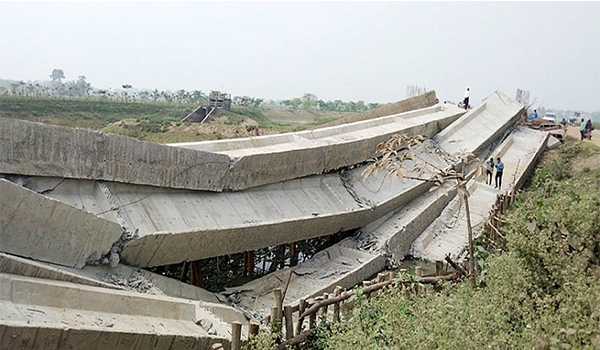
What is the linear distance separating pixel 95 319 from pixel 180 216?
9.23 feet

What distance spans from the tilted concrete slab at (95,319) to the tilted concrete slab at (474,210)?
20.2ft

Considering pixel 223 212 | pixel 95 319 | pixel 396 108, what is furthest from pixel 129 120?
pixel 95 319

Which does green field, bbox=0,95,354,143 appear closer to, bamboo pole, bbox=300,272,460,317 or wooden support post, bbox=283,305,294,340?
bamboo pole, bbox=300,272,460,317

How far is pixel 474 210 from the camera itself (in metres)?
13.0

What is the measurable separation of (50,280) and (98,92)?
38.0 m

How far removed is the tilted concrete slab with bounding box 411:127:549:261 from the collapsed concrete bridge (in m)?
0.08

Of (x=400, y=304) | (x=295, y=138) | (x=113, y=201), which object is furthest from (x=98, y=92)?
(x=400, y=304)

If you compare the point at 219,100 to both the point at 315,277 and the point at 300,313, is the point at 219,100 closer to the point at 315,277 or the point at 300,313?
the point at 315,277

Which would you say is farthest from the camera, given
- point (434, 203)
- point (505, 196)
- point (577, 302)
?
point (434, 203)

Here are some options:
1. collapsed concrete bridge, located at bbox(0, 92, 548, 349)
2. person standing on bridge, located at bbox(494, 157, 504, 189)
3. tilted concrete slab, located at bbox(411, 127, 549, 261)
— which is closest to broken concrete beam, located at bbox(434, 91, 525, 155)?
tilted concrete slab, located at bbox(411, 127, 549, 261)

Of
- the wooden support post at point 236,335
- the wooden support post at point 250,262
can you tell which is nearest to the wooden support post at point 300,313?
the wooden support post at point 236,335

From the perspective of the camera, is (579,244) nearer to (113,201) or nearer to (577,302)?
(577,302)

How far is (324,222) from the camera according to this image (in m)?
10.5

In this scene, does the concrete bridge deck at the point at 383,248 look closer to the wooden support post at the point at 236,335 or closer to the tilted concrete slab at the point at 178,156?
the tilted concrete slab at the point at 178,156
